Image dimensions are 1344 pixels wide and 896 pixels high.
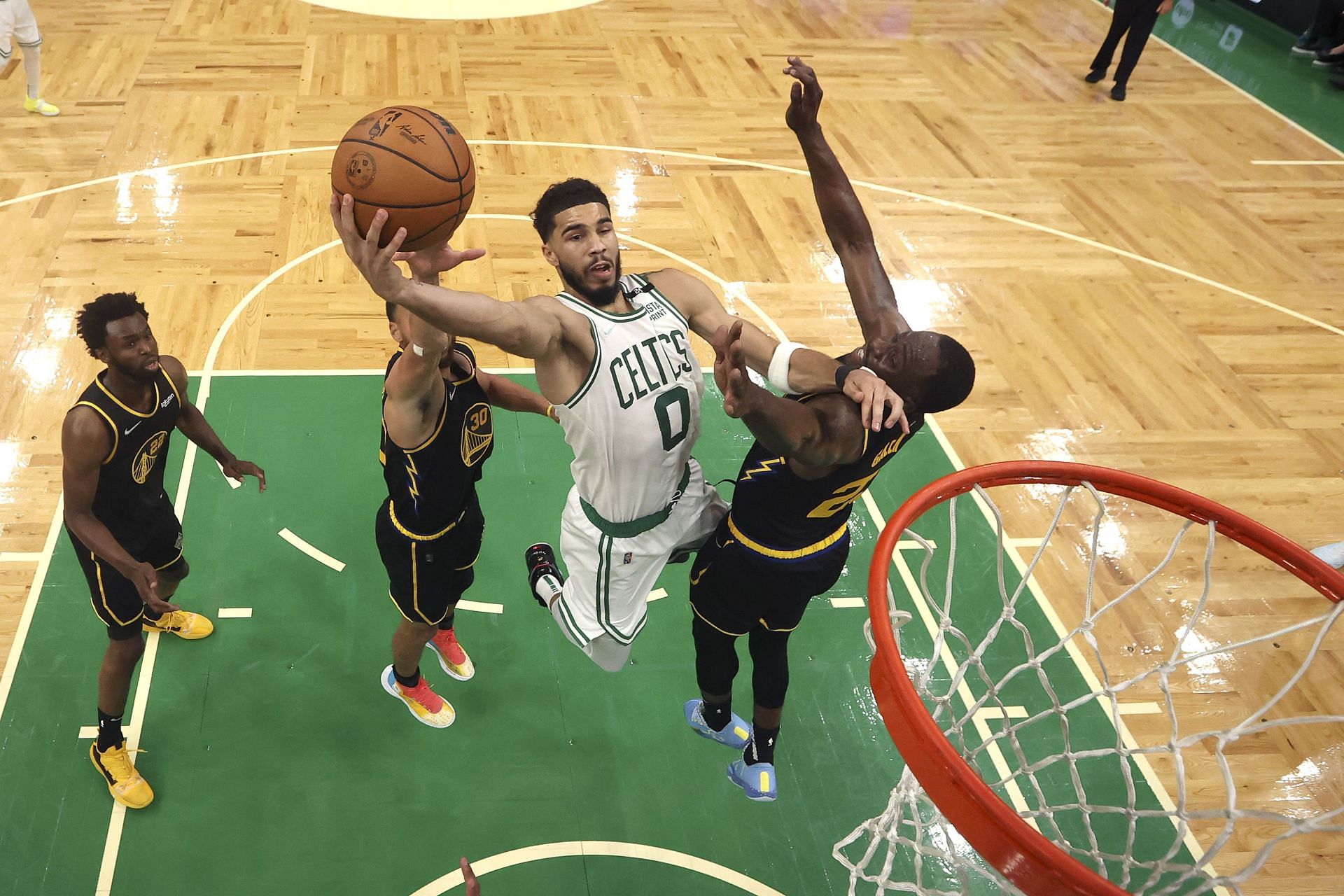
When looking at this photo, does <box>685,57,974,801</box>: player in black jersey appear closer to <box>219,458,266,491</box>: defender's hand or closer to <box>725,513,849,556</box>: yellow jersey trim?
<box>725,513,849,556</box>: yellow jersey trim

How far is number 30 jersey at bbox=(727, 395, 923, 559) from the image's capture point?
3430mm

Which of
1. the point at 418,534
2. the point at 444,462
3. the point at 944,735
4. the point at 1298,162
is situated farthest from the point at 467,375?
the point at 1298,162

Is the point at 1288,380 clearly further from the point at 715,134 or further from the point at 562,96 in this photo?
the point at 562,96

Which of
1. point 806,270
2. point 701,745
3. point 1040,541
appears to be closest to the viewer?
point 701,745

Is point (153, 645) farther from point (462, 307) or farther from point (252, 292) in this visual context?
point (252, 292)

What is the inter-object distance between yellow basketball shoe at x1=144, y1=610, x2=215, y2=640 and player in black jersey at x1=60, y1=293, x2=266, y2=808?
0.35 meters

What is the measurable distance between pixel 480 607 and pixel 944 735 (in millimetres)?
2646

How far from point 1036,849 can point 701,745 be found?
2.22 meters

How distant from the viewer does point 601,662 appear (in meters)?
4.09

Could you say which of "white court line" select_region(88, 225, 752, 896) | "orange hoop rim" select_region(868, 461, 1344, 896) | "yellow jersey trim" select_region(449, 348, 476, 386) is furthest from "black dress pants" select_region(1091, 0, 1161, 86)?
"yellow jersey trim" select_region(449, 348, 476, 386)

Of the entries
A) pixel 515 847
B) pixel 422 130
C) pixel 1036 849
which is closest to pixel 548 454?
pixel 515 847

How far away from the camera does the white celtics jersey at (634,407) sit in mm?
3412

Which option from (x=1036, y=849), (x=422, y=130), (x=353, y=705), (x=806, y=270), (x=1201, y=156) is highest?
(x=422, y=130)

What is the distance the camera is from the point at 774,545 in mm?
3682
